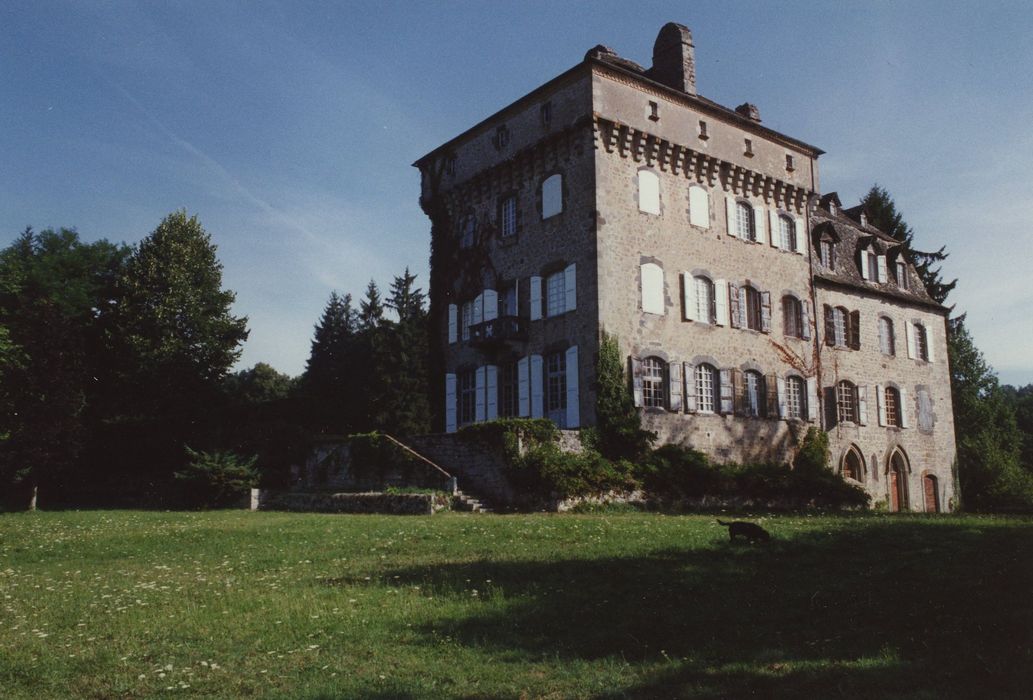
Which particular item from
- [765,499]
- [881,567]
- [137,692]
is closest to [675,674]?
[137,692]

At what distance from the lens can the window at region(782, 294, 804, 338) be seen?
102ft

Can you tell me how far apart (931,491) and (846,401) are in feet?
21.0

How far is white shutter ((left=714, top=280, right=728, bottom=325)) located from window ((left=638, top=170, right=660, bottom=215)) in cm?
349

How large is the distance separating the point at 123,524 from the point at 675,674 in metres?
17.3

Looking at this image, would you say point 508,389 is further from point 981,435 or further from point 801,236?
point 981,435

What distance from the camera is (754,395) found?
2930cm

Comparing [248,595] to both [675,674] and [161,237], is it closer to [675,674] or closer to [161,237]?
[675,674]

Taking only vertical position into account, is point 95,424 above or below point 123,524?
above

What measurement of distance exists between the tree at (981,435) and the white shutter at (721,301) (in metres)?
17.9

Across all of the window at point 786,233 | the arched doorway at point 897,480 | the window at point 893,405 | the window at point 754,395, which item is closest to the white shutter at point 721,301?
the window at point 754,395

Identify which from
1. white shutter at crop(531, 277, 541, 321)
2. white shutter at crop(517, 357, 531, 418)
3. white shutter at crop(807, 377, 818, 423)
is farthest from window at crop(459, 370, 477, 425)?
white shutter at crop(807, 377, 818, 423)

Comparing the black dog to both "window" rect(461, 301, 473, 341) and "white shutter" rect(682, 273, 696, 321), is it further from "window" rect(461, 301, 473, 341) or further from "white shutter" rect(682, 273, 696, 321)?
"window" rect(461, 301, 473, 341)

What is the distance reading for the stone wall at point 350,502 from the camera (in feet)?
67.8

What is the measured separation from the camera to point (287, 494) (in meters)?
25.4
